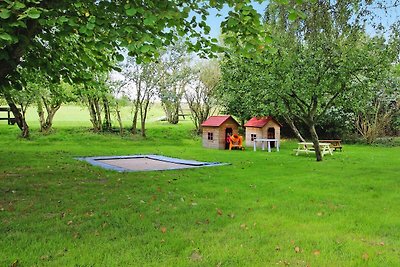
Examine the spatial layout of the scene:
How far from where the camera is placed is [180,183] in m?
9.39

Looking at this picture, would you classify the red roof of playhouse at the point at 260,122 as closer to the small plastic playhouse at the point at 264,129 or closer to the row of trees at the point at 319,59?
the small plastic playhouse at the point at 264,129

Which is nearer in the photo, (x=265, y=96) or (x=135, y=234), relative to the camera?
(x=135, y=234)

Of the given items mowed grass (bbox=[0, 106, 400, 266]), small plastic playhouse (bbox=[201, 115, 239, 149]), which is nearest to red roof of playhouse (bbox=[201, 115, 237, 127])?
small plastic playhouse (bbox=[201, 115, 239, 149])

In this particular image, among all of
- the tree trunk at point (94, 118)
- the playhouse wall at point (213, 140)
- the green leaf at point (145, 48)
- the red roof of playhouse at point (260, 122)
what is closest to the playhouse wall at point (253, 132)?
the red roof of playhouse at point (260, 122)

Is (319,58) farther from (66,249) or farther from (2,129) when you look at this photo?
(2,129)

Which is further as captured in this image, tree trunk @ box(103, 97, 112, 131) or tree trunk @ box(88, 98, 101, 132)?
tree trunk @ box(103, 97, 112, 131)

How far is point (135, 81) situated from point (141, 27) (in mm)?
20990

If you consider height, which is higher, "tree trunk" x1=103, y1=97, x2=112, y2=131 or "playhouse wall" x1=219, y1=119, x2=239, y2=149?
"tree trunk" x1=103, y1=97, x2=112, y2=131

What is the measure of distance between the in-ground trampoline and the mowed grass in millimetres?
1167

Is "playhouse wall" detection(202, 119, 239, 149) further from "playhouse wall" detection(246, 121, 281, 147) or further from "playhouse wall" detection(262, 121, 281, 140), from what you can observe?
"playhouse wall" detection(262, 121, 281, 140)

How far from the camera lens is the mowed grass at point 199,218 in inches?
174

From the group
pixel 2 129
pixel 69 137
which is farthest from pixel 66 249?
pixel 2 129

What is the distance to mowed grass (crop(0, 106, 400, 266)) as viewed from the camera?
4.42m

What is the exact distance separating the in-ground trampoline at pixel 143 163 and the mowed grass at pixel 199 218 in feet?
3.83
